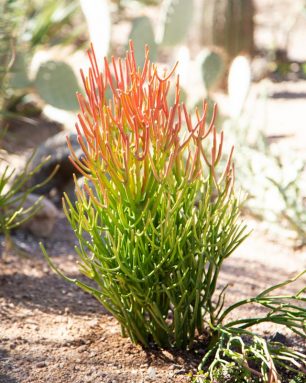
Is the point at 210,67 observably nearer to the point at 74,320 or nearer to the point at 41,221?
the point at 41,221

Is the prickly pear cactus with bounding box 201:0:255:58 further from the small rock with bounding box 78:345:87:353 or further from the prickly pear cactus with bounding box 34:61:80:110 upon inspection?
the small rock with bounding box 78:345:87:353

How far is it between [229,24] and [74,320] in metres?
5.39

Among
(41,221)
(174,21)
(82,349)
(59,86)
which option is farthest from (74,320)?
(174,21)

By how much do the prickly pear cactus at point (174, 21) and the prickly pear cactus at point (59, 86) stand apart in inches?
31.2

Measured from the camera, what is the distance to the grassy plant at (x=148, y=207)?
2668 mm

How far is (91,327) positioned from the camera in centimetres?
322

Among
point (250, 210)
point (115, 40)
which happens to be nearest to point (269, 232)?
point (250, 210)

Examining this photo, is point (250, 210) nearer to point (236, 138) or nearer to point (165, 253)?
point (236, 138)

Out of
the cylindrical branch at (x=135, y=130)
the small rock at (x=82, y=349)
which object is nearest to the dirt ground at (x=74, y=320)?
the small rock at (x=82, y=349)

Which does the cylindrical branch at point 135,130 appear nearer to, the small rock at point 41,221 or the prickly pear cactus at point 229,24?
the small rock at point 41,221

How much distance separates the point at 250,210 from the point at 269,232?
0.23 metres

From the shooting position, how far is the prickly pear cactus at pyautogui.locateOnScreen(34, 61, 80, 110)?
6.09 m

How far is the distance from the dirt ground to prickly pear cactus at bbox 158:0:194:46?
2.07 meters

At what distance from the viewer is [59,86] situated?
20.2ft
